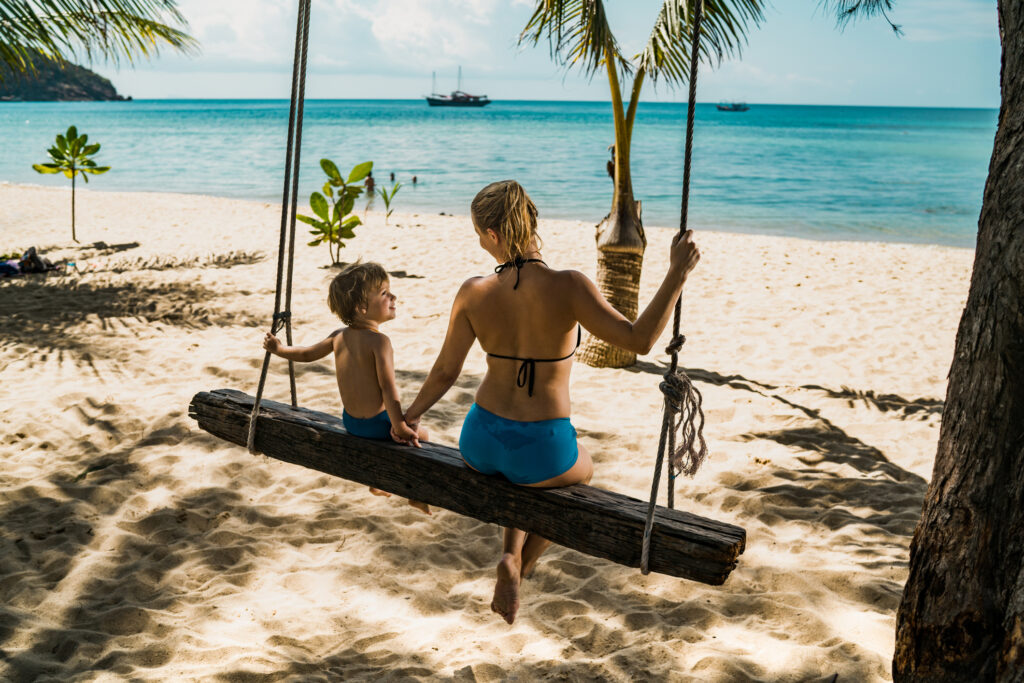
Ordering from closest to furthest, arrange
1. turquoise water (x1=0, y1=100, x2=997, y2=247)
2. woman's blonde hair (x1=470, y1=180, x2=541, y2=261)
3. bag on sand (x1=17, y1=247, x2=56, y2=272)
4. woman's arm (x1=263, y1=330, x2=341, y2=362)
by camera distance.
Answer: woman's blonde hair (x1=470, y1=180, x2=541, y2=261)
woman's arm (x1=263, y1=330, x2=341, y2=362)
bag on sand (x1=17, y1=247, x2=56, y2=272)
turquoise water (x1=0, y1=100, x2=997, y2=247)

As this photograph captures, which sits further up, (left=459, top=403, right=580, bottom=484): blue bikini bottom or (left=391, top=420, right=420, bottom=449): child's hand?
(left=459, top=403, right=580, bottom=484): blue bikini bottom

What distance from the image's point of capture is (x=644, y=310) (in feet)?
6.98

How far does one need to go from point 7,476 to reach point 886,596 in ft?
13.8

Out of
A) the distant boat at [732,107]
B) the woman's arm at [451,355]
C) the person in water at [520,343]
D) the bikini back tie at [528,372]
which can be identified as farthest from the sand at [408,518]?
the distant boat at [732,107]

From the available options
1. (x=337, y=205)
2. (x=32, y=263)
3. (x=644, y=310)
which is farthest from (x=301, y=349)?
(x=32, y=263)

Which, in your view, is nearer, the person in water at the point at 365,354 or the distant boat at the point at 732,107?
the person in water at the point at 365,354

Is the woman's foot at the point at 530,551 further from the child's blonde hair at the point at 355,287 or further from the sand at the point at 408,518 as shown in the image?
the child's blonde hair at the point at 355,287

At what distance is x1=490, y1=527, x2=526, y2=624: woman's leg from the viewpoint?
2.37 metres

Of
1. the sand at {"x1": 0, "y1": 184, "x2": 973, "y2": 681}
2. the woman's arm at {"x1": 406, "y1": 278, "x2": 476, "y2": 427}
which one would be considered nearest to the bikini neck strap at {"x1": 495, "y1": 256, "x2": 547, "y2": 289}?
the woman's arm at {"x1": 406, "y1": 278, "x2": 476, "y2": 427}

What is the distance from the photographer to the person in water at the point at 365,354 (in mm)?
2699

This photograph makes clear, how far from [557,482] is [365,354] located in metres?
0.88

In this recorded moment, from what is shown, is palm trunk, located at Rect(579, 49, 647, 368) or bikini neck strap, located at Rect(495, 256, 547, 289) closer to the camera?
bikini neck strap, located at Rect(495, 256, 547, 289)

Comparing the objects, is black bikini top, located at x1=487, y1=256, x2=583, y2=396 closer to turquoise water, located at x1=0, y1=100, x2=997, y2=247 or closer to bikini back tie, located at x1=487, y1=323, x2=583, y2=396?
bikini back tie, located at x1=487, y1=323, x2=583, y2=396

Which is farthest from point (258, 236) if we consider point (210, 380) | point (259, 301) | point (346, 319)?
point (346, 319)
